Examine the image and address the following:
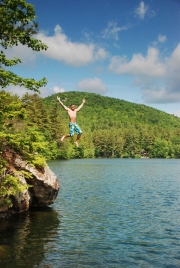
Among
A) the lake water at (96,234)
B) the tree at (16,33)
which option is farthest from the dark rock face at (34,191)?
the tree at (16,33)

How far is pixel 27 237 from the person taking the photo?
580 inches

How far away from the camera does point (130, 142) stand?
154 meters

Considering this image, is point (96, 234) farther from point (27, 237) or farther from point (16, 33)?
point (16, 33)

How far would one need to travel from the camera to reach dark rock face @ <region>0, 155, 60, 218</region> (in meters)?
18.0

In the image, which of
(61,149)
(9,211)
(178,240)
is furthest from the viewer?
(61,149)

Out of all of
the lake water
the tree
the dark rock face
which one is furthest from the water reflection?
the tree

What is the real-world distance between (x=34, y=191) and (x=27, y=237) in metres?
5.22

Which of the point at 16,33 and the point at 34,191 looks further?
the point at 34,191

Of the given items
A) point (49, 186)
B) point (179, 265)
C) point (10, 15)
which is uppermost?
point (10, 15)

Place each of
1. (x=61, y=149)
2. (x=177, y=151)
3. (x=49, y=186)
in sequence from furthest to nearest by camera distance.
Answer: (x=177, y=151)
(x=61, y=149)
(x=49, y=186)

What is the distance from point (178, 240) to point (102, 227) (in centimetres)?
431

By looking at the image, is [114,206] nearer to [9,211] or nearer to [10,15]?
[9,211]

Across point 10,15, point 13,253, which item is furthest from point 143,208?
point 10,15

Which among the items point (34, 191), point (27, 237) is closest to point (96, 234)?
point (27, 237)
